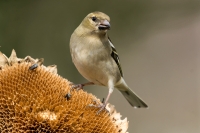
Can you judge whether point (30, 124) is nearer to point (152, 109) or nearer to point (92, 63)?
point (92, 63)

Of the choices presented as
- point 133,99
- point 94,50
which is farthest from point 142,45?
point 94,50

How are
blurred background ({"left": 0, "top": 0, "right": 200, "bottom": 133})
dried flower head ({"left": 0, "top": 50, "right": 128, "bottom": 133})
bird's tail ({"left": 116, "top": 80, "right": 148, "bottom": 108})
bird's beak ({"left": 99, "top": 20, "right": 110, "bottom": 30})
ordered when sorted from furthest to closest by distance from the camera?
blurred background ({"left": 0, "top": 0, "right": 200, "bottom": 133})
bird's tail ({"left": 116, "top": 80, "right": 148, "bottom": 108})
bird's beak ({"left": 99, "top": 20, "right": 110, "bottom": 30})
dried flower head ({"left": 0, "top": 50, "right": 128, "bottom": 133})

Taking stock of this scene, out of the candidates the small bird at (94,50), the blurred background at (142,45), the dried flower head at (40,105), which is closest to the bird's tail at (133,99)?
the small bird at (94,50)

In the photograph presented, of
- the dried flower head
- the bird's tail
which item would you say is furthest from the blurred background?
the dried flower head

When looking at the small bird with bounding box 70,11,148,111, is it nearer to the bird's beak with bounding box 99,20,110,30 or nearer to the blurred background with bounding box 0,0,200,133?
the bird's beak with bounding box 99,20,110,30

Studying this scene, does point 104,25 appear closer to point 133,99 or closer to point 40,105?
point 40,105

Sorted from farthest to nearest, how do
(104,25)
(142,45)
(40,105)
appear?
(142,45), (104,25), (40,105)
